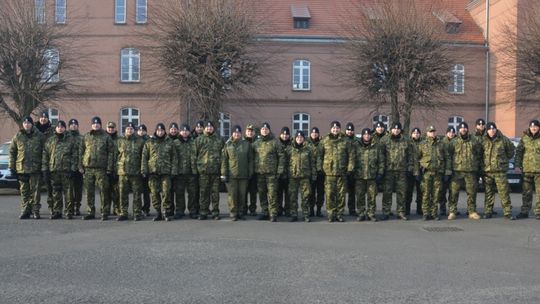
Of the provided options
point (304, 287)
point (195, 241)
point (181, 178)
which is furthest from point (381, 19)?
point (304, 287)

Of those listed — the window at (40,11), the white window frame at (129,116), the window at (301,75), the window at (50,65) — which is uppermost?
the window at (40,11)

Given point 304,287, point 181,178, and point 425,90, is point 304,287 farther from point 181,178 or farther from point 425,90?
point 425,90

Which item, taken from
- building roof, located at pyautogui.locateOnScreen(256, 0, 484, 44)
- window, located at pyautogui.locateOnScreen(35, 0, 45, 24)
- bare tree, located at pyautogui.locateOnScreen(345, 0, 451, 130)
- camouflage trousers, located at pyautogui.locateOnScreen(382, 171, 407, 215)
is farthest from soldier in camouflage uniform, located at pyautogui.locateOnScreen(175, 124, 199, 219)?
building roof, located at pyautogui.locateOnScreen(256, 0, 484, 44)

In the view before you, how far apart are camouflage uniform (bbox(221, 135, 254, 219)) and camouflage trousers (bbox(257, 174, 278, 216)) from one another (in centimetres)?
30

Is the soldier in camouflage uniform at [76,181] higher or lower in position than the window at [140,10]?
lower

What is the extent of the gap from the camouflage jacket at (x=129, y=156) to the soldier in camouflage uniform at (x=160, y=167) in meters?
0.13

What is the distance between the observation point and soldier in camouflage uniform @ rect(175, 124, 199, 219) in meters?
11.7

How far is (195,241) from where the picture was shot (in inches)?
363

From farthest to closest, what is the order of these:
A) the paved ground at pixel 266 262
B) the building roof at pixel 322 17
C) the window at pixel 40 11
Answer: the building roof at pixel 322 17, the window at pixel 40 11, the paved ground at pixel 266 262

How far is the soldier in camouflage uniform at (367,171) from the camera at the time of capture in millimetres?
11609

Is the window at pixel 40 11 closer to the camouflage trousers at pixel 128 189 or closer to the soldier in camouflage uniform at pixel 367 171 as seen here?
the camouflage trousers at pixel 128 189

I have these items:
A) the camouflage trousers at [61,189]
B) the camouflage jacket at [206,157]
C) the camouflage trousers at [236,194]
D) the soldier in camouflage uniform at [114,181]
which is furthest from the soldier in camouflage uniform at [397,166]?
the camouflage trousers at [61,189]

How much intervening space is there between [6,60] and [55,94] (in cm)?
252

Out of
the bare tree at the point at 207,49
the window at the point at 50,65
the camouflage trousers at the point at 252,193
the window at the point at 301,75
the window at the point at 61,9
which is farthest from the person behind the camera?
the window at the point at 301,75
